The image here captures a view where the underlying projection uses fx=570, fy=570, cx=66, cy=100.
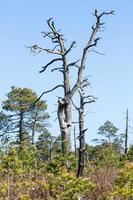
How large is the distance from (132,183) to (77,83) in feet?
51.1

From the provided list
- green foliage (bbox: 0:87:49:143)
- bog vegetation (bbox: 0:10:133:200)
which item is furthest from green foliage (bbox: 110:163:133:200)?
green foliage (bbox: 0:87:49:143)

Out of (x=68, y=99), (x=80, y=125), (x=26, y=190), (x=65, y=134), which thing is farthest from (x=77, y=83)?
(x=26, y=190)

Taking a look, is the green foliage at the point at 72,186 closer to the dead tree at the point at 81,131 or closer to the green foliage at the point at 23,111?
the dead tree at the point at 81,131

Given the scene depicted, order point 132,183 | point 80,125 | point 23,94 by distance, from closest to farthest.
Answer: point 132,183 < point 80,125 < point 23,94

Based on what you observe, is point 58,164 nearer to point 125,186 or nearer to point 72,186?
point 72,186

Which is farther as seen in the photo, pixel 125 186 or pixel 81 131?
pixel 81 131

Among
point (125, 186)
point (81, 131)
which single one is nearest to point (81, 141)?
point (81, 131)

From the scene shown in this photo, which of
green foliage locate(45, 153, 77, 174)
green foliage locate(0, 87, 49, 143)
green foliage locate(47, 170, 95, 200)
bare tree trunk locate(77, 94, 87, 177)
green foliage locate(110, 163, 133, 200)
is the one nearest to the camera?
green foliage locate(110, 163, 133, 200)

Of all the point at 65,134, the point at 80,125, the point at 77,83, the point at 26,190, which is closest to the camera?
the point at 26,190

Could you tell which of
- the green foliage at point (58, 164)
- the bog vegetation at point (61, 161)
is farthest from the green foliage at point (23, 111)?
the green foliage at point (58, 164)

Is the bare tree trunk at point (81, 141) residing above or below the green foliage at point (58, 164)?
above

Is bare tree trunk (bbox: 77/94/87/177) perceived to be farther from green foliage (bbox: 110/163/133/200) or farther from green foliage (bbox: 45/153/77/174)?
green foliage (bbox: 110/163/133/200)

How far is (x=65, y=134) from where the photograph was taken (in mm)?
23047

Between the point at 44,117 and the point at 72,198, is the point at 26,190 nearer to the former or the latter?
the point at 72,198
